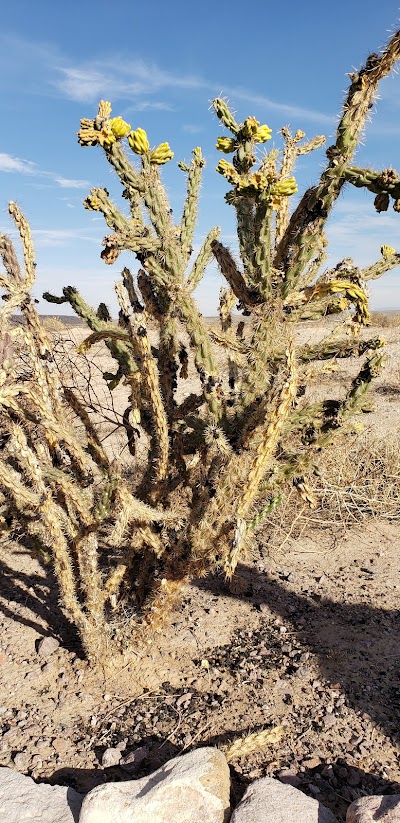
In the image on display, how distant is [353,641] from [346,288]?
2.01 m

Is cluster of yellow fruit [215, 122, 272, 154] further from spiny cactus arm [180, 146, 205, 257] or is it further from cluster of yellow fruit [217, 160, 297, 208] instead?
spiny cactus arm [180, 146, 205, 257]

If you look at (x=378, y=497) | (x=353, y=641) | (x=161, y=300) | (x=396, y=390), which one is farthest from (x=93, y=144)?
(x=396, y=390)

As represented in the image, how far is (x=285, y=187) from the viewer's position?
8.08ft

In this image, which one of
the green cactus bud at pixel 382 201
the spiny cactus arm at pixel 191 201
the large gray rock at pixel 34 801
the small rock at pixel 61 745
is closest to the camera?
the large gray rock at pixel 34 801

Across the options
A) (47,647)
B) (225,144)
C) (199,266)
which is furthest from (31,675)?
(225,144)

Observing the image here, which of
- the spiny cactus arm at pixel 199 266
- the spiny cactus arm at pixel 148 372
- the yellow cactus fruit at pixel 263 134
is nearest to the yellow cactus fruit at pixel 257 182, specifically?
the yellow cactus fruit at pixel 263 134

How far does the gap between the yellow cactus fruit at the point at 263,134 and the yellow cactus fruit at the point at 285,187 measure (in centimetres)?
25

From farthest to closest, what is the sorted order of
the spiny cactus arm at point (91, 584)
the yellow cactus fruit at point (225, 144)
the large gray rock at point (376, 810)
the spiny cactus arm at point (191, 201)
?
the spiny cactus arm at point (191, 201)
the spiny cactus arm at point (91, 584)
the yellow cactus fruit at point (225, 144)
the large gray rock at point (376, 810)

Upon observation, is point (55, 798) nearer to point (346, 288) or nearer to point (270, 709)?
point (270, 709)

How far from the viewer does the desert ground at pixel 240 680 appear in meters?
2.66

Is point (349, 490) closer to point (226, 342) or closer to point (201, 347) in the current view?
point (226, 342)

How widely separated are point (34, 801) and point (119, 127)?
2665 mm

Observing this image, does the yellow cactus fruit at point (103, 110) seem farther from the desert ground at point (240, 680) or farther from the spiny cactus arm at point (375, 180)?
the desert ground at point (240, 680)

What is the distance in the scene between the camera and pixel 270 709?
295cm
